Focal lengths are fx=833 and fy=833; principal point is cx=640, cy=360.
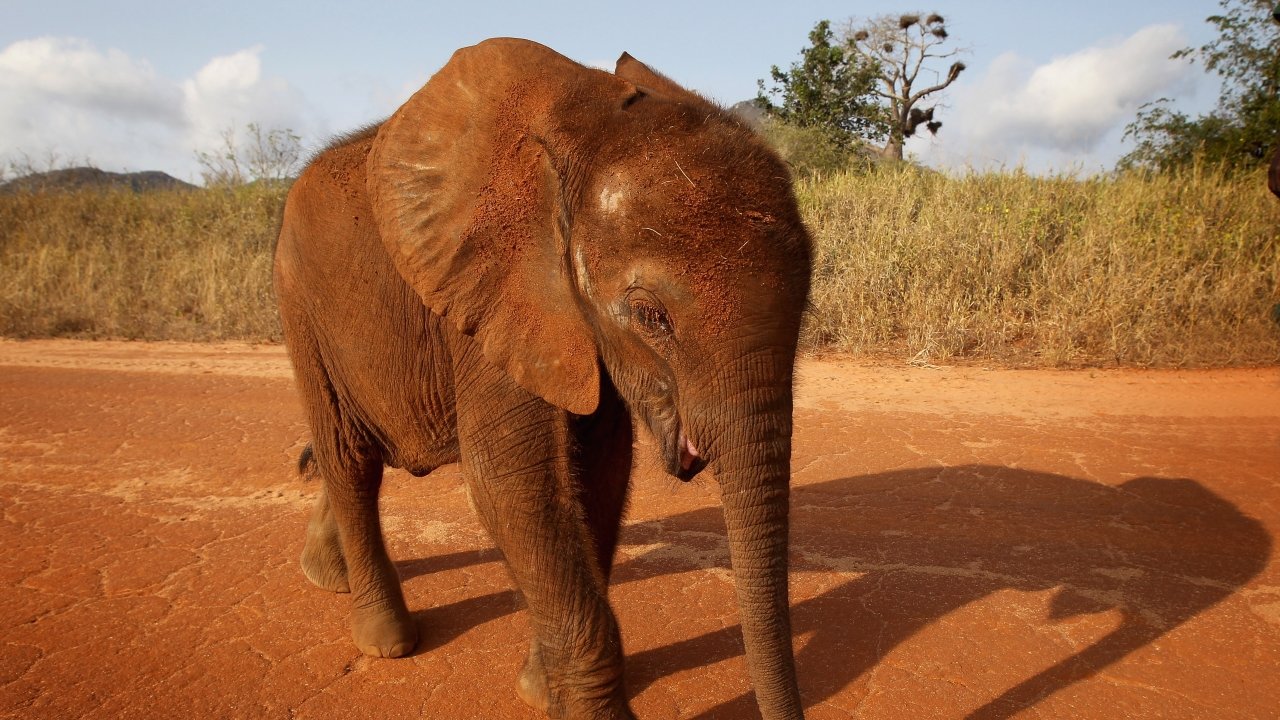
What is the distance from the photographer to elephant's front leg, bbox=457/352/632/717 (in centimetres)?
271

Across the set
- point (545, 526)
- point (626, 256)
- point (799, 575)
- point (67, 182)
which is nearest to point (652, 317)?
point (626, 256)

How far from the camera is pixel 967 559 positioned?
4473mm

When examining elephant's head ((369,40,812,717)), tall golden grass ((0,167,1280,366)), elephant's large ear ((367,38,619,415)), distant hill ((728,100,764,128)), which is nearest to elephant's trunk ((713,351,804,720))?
elephant's head ((369,40,812,717))

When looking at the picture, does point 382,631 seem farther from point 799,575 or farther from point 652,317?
point 652,317

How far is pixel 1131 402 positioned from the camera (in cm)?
748

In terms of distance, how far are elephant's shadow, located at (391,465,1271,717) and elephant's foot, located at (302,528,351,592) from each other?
466 mm

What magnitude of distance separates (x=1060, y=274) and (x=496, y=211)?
30.9 ft

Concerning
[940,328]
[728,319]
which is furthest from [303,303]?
[940,328]

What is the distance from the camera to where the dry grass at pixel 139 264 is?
12.3 meters

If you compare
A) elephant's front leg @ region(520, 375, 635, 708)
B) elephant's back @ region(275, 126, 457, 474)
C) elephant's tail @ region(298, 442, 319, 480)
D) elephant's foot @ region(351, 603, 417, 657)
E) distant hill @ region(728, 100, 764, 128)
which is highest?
distant hill @ region(728, 100, 764, 128)

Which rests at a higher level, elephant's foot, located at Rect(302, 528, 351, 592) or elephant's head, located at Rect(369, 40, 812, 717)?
elephant's head, located at Rect(369, 40, 812, 717)

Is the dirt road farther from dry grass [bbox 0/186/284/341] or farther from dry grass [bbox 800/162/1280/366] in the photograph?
dry grass [bbox 0/186/284/341]

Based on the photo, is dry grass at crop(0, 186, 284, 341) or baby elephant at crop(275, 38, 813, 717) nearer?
baby elephant at crop(275, 38, 813, 717)

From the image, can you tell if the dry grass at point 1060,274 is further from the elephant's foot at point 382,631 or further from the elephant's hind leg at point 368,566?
the elephant's foot at point 382,631
